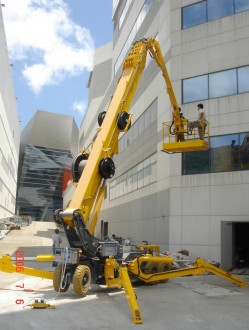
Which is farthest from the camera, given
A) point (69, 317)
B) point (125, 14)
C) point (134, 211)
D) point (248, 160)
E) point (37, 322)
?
point (125, 14)

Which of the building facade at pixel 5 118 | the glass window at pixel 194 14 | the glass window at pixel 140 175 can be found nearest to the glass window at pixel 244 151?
the glass window at pixel 194 14

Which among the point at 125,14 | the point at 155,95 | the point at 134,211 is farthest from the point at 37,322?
the point at 125,14

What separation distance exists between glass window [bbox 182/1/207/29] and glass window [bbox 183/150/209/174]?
7.74m

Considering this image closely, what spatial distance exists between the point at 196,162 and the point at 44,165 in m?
87.9

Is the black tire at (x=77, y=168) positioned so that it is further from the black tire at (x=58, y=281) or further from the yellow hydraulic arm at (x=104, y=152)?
the black tire at (x=58, y=281)

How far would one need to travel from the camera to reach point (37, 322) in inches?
340

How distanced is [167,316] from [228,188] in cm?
1129

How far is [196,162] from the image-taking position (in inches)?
828

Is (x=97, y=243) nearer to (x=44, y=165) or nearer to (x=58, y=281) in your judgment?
(x=58, y=281)

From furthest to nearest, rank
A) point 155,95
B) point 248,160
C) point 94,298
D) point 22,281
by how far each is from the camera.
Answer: point 155,95 < point 248,160 < point 22,281 < point 94,298

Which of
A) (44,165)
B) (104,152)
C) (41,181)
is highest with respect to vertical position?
(44,165)

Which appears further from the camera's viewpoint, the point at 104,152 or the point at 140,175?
the point at 140,175

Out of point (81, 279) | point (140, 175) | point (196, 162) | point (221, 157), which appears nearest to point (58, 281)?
point (81, 279)

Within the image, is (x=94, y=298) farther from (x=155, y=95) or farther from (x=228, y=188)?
(x=155, y=95)
